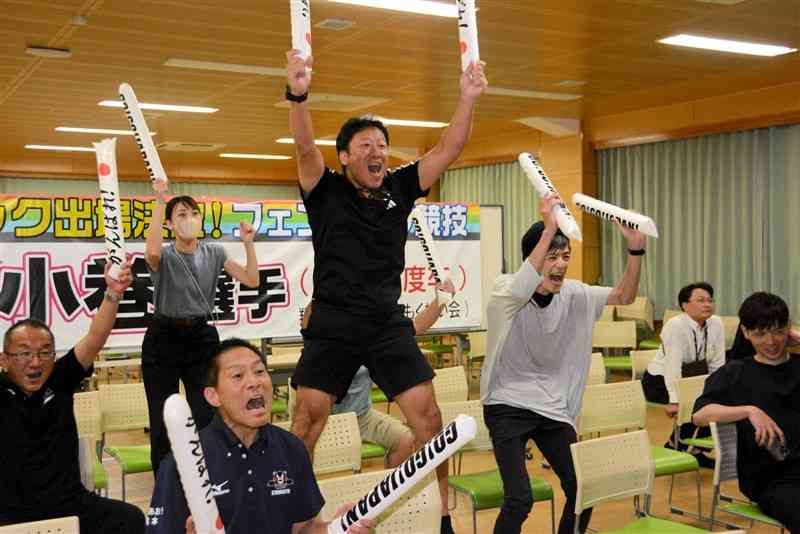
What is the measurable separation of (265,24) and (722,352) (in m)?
4.03

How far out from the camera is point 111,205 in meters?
2.82

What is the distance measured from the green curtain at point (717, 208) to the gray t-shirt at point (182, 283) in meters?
6.79

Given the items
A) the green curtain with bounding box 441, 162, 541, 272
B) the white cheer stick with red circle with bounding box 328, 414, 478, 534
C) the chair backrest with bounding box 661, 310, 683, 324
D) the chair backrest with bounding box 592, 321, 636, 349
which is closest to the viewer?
the white cheer stick with red circle with bounding box 328, 414, 478, 534

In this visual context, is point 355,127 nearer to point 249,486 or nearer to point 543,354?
point 249,486

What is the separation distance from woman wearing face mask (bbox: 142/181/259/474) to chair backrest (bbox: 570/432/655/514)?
186 cm

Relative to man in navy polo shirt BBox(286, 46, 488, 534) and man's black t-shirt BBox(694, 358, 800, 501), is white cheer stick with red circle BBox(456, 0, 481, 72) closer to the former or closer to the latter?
man in navy polo shirt BBox(286, 46, 488, 534)

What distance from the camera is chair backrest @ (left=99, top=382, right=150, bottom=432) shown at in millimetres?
5035

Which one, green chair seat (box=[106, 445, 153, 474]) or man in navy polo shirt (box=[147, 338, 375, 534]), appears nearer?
man in navy polo shirt (box=[147, 338, 375, 534])

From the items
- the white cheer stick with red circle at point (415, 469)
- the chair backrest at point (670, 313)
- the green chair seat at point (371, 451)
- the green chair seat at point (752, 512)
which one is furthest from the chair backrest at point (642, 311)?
the white cheer stick with red circle at point (415, 469)

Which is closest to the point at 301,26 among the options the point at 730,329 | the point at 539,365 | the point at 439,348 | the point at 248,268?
the point at 539,365

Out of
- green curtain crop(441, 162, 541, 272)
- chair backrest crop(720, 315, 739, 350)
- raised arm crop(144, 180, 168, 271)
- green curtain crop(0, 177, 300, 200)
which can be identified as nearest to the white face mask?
raised arm crop(144, 180, 168, 271)

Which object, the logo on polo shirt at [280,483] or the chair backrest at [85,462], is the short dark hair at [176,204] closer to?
the chair backrest at [85,462]

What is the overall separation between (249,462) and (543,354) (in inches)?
70.7

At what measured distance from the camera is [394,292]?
2.82 m
